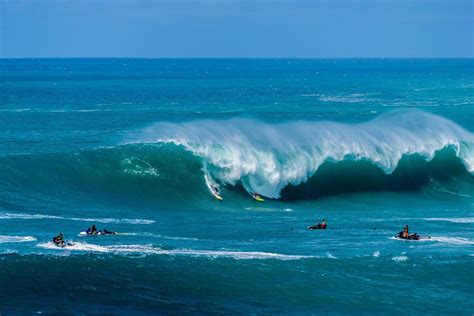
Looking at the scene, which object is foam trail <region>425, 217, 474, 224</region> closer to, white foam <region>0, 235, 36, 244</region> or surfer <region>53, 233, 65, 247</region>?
surfer <region>53, 233, 65, 247</region>

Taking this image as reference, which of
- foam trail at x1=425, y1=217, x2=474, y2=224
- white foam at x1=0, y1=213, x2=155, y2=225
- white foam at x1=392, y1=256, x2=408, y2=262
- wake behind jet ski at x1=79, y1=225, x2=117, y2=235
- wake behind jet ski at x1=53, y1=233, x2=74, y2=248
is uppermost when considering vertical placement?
foam trail at x1=425, y1=217, x2=474, y2=224

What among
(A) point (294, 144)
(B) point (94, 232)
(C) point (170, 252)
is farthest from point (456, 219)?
(B) point (94, 232)

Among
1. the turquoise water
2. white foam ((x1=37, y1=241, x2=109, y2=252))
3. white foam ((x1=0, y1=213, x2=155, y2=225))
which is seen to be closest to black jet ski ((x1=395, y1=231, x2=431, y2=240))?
the turquoise water

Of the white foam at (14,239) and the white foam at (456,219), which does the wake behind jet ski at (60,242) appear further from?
the white foam at (456,219)

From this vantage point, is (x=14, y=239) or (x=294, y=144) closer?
(x=14, y=239)

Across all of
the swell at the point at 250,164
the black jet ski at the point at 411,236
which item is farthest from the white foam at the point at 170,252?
the swell at the point at 250,164

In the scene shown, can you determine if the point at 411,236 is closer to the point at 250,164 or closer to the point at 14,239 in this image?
the point at 14,239
